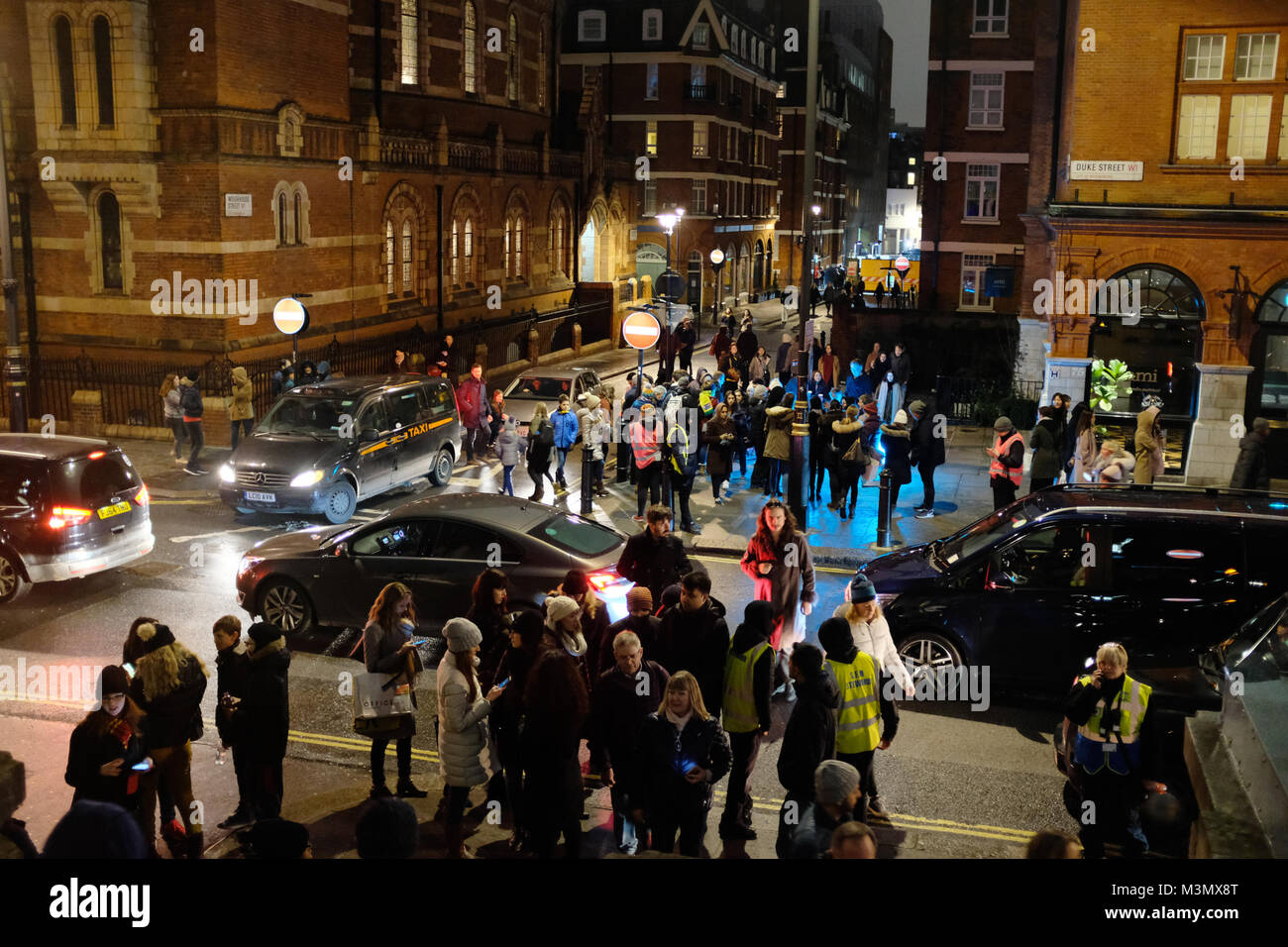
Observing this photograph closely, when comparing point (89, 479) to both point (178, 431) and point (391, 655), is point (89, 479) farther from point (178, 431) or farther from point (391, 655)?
point (178, 431)

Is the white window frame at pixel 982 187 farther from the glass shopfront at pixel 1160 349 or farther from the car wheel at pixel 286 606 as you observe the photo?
the car wheel at pixel 286 606

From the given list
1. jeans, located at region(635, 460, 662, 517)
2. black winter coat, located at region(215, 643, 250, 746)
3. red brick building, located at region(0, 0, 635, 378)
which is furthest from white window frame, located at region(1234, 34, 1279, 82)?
black winter coat, located at region(215, 643, 250, 746)

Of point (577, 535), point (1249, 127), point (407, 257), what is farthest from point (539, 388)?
point (1249, 127)

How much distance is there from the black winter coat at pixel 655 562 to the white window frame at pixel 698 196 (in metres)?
52.8

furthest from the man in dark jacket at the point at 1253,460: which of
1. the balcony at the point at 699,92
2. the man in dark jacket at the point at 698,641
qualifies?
the balcony at the point at 699,92

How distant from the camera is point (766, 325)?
55.9 metres

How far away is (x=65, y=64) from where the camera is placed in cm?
2491

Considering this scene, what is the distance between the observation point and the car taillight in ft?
42.9

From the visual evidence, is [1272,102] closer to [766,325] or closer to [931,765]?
[931,765]

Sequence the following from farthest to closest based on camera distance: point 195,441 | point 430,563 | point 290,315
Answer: point 290,315 < point 195,441 < point 430,563

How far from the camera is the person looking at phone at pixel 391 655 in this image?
27.5ft

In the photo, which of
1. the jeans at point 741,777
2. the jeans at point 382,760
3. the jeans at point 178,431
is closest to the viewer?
the jeans at point 741,777

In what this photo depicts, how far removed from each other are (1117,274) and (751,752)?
16311 millimetres

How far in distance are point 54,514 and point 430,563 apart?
15.0 ft
